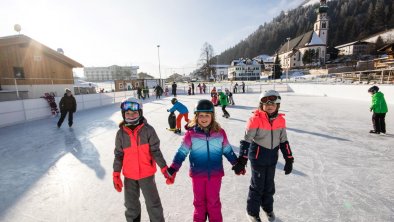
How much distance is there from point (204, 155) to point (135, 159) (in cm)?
69

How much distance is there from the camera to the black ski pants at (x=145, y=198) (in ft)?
6.94

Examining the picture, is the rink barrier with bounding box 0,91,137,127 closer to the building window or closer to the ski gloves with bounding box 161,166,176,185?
the building window

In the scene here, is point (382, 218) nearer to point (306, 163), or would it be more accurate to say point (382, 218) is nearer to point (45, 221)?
point (306, 163)

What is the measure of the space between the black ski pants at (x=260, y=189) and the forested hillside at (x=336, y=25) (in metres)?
98.5

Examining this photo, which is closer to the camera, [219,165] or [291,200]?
[219,165]

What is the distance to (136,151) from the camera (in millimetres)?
2061

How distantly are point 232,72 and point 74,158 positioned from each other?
76952 millimetres

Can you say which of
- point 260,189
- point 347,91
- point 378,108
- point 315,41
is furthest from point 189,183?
point 315,41

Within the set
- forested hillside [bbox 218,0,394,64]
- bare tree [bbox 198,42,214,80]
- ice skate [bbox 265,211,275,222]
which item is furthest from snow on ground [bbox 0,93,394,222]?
forested hillside [bbox 218,0,394,64]

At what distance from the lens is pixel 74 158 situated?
4461 mm

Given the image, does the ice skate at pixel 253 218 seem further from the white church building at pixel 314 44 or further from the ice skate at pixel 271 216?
the white church building at pixel 314 44

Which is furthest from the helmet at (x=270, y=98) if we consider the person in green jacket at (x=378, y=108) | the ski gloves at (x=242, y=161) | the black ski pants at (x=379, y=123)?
the black ski pants at (x=379, y=123)

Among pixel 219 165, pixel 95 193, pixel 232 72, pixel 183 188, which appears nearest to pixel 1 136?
pixel 95 193

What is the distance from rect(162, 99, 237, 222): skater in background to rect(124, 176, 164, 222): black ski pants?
287 mm
